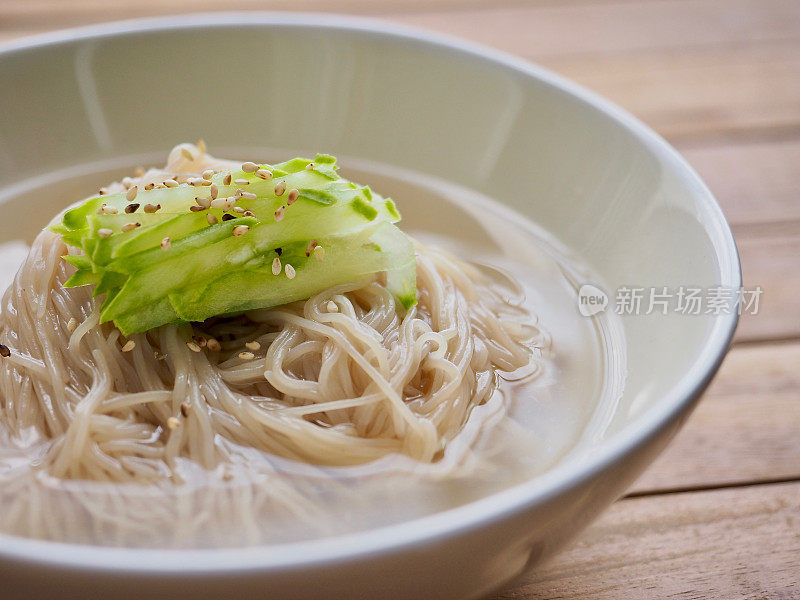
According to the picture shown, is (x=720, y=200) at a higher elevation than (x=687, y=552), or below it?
higher

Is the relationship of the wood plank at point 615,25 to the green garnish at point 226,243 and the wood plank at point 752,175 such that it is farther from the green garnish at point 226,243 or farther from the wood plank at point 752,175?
the green garnish at point 226,243

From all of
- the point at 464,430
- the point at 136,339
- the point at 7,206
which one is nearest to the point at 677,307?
the point at 464,430

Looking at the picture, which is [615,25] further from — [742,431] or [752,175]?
[742,431]

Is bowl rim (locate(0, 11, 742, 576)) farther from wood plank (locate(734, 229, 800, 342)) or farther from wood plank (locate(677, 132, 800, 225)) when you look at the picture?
wood plank (locate(677, 132, 800, 225))

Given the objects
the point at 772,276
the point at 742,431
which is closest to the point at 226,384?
the point at 742,431

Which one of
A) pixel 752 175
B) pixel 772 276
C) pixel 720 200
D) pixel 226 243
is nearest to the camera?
pixel 226 243

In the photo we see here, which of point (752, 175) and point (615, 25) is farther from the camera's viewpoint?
point (615, 25)

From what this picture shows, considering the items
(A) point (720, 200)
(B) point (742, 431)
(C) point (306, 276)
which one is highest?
(C) point (306, 276)
